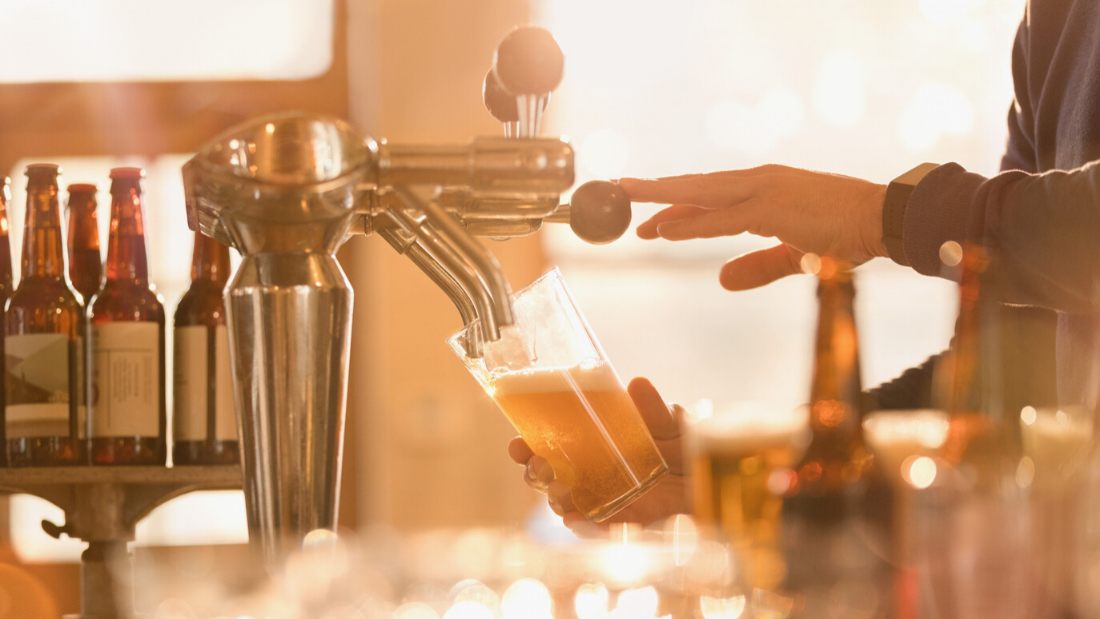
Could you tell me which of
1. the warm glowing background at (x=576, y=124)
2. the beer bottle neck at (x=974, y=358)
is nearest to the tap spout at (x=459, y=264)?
the beer bottle neck at (x=974, y=358)

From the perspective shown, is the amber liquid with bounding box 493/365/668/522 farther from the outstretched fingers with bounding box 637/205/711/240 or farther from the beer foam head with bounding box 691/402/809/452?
the beer foam head with bounding box 691/402/809/452

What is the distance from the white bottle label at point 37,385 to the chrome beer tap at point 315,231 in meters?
0.46

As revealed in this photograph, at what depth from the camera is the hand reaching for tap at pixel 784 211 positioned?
95 centimetres

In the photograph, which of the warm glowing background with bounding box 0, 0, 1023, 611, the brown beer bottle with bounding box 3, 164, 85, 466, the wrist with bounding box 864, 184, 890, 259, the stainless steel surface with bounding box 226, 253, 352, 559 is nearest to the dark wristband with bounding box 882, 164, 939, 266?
the wrist with bounding box 864, 184, 890, 259

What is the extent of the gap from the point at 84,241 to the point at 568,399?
547 millimetres

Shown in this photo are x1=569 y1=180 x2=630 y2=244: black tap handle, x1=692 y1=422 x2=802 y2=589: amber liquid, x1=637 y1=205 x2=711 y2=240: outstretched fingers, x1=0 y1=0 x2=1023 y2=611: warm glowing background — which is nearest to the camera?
x1=692 y1=422 x2=802 y2=589: amber liquid

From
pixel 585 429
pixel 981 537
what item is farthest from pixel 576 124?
pixel 981 537

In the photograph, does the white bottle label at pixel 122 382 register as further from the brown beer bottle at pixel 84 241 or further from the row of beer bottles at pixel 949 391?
the row of beer bottles at pixel 949 391

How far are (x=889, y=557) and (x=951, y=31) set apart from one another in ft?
10.1

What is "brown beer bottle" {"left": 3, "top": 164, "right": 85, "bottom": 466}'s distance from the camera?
1.10 metres

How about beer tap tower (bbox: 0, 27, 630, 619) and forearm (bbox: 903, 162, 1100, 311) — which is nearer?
beer tap tower (bbox: 0, 27, 630, 619)

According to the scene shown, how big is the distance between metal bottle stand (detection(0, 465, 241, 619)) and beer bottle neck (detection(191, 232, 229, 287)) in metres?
0.20

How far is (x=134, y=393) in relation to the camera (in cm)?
113

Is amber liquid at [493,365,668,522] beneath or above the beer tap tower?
beneath
